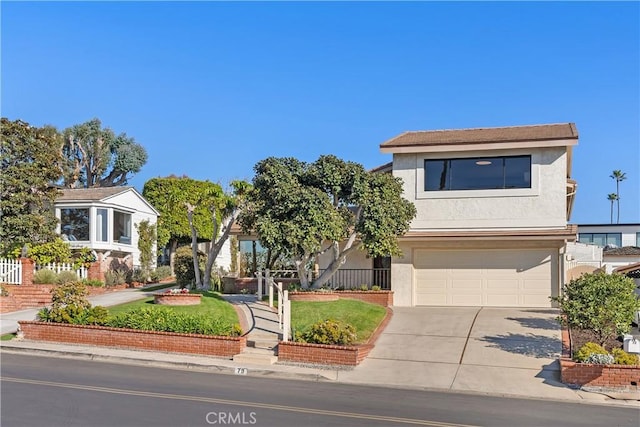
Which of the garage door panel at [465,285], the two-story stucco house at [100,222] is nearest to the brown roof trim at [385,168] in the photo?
the garage door panel at [465,285]

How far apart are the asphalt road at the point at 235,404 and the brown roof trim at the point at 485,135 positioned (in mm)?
12089

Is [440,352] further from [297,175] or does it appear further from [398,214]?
[297,175]

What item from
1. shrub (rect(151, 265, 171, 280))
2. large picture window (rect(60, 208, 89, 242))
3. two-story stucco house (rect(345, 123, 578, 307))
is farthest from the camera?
shrub (rect(151, 265, 171, 280))

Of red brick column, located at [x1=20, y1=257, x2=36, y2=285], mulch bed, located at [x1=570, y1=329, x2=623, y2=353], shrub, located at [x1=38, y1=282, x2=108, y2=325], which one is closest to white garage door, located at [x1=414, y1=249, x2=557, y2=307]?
mulch bed, located at [x1=570, y1=329, x2=623, y2=353]

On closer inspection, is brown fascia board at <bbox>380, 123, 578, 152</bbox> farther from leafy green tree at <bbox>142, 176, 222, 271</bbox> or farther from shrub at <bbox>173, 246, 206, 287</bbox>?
leafy green tree at <bbox>142, 176, 222, 271</bbox>

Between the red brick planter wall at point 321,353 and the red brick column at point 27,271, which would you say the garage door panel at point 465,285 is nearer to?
the red brick planter wall at point 321,353

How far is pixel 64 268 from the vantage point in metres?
26.4

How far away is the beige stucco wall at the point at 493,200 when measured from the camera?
22500mm

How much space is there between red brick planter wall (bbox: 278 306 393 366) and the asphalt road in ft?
5.33

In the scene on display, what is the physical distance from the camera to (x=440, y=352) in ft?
54.9

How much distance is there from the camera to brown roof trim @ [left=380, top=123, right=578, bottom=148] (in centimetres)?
2274

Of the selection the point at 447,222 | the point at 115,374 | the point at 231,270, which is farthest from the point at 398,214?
the point at 231,270

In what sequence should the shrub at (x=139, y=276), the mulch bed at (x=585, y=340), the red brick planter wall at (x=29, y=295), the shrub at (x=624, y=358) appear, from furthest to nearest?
1. the shrub at (x=139, y=276)
2. the red brick planter wall at (x=29, y=295)
3. the mulch bed at (x=585, y=340)
4. the shrub at (x=624, y=358)

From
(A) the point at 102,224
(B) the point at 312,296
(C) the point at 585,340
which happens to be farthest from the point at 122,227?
(C) the point at 585,340
